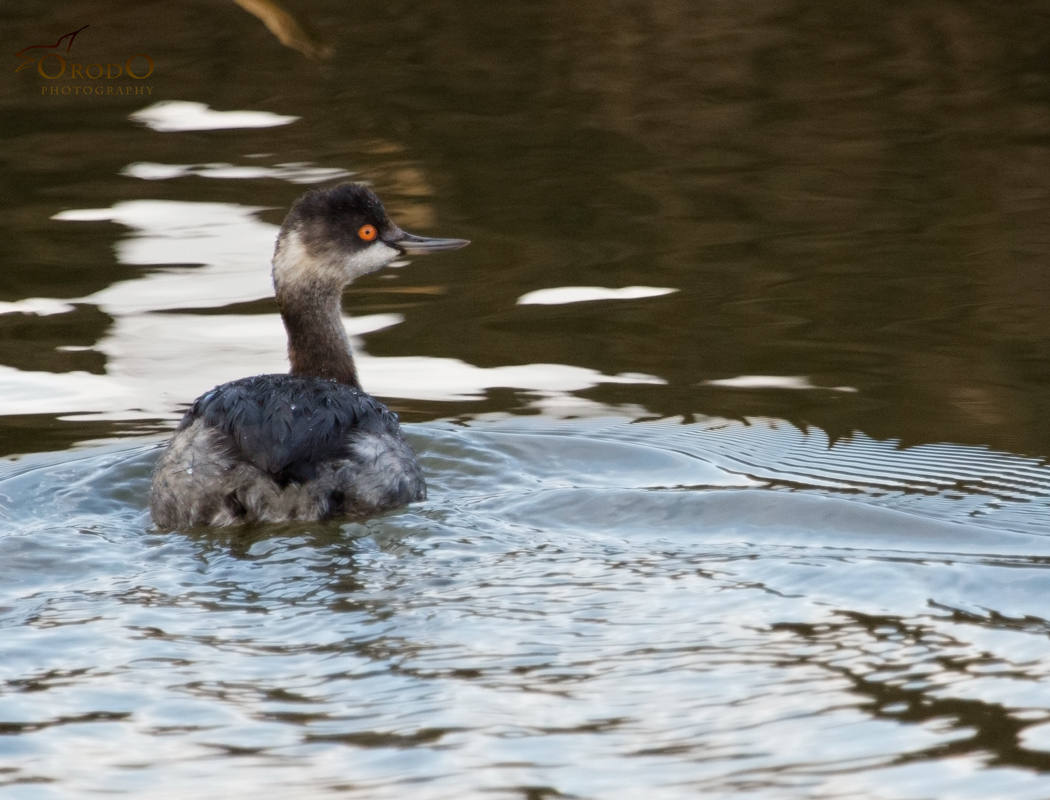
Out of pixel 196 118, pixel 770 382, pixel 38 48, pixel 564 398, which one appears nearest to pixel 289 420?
pixel 564 398

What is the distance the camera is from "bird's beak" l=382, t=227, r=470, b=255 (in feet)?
25.2

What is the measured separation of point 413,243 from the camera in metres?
7.79

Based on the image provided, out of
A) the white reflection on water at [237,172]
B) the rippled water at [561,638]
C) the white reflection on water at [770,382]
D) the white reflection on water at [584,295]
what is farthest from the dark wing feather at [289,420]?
the white reflection on water at [237,172]

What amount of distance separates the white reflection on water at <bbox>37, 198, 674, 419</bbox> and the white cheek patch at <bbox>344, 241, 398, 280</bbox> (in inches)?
26.6

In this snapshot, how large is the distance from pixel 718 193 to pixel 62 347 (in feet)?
14.1

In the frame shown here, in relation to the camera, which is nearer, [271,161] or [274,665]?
[274,665]

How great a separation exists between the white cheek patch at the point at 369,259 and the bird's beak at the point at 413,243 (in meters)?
0.04

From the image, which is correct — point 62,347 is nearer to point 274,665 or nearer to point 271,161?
A: point 271,161

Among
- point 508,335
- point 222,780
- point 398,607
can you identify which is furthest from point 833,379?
point 222,780

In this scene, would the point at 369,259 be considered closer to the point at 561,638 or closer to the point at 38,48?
the point at 561,638

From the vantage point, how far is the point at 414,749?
3910 millimetres

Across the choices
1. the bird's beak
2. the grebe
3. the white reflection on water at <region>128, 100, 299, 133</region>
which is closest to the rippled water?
the grebe

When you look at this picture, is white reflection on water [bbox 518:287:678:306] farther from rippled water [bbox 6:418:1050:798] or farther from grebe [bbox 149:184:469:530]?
grebe [bbox 149:184:469:530]

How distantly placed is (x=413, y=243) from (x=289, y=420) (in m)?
2.04
